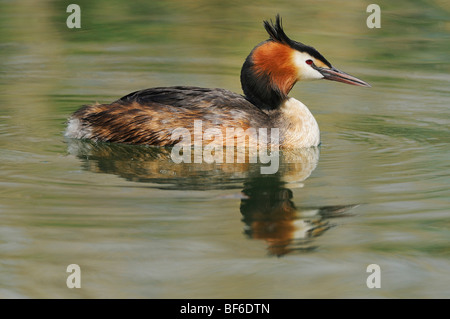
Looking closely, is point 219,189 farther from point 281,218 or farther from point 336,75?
point 336,75

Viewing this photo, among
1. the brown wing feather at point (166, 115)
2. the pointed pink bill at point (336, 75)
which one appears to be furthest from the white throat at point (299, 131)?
the pointed pink bill at point (336, 75)

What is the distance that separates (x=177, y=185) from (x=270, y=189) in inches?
28.1

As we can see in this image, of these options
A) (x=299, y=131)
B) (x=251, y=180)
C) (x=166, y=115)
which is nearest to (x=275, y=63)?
(x=299, y=131)

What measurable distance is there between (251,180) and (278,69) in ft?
5.31

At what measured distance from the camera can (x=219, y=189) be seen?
668cm

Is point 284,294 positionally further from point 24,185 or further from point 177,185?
point 24,185

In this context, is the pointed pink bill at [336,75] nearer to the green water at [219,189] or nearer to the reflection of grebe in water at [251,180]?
the green water at [219,189]

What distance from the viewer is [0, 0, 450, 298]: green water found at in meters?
5.05

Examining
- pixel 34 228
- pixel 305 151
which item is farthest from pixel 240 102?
pixel 34 228

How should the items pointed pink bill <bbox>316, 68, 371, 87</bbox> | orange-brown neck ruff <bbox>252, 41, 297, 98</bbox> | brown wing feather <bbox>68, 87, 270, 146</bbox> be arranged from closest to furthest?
brown wing feather <bbox>68, 87, 270, 146</bbox>, orange-brown neck ruff <bbox>252, 41, 297, 98</bbox>, pointed pink bill <bbox>316, 68, 371, 87</bbox>

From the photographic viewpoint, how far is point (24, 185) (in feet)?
22.0

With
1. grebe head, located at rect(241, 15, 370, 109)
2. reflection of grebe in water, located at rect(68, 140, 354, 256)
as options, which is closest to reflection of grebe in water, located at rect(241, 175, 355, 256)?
reflection of grebe in water, located at rect(68, 140, 354, 256)

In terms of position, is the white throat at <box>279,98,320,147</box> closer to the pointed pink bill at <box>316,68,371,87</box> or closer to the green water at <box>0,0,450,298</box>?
the green water at <box>0,0,450,298</box>

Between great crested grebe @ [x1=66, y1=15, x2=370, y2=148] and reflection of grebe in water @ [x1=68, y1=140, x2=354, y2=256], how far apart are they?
14 cm
